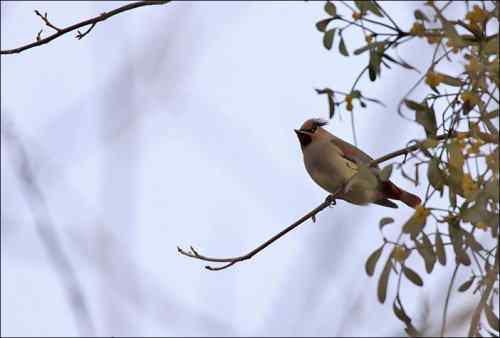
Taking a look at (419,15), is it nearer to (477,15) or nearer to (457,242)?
(477,15)

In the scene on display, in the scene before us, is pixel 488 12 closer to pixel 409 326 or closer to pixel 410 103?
pixel 410 103

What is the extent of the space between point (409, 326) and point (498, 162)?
381 mm

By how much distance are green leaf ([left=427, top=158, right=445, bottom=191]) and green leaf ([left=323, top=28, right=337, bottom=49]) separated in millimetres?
402

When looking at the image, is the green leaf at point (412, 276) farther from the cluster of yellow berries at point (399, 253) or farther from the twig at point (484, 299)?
the twig at point (484, 299)

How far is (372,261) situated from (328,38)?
1.73 feet

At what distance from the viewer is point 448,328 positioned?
178 cm

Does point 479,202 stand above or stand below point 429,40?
below

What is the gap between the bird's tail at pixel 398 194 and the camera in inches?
134

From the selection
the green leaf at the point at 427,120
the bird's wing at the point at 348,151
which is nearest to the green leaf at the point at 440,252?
the green leaf at the point at 427,120

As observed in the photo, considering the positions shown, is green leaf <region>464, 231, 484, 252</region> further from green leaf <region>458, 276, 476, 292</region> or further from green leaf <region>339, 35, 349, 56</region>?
green leaf <region>339, 35, 349, 56</region>

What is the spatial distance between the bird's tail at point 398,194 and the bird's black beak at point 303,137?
706 millimetres

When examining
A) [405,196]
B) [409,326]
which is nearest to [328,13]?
[409,326]

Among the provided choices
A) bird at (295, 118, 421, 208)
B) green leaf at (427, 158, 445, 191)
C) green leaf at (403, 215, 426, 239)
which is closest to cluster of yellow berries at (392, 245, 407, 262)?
green leaf at (403, 215, 426, 239)

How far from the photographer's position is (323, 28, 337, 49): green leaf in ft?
7.16
